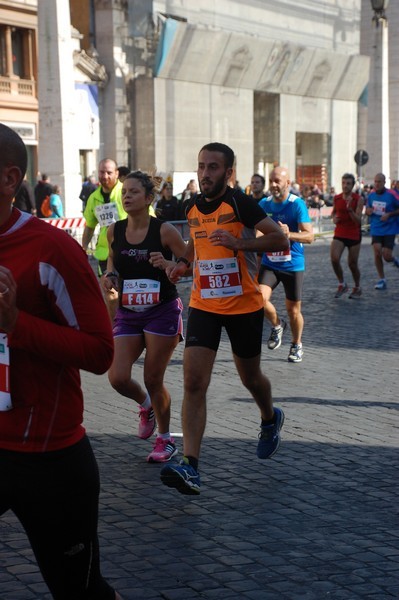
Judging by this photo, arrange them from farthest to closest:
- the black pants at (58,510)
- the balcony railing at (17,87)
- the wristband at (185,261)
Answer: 1. the balcony railing at (17,87)
2. the wristband at (185,261)
3. the black pants at (58,510)

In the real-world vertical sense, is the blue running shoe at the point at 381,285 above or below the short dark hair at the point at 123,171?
below

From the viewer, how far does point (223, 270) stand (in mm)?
6152

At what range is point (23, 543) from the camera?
4906mm

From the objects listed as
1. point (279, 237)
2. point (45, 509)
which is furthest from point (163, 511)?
point (45, 509)

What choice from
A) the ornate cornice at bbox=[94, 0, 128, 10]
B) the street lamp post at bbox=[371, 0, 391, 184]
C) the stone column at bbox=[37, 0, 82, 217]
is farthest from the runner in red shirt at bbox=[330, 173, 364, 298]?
the street lamp post at bbox=[371, 0, 391, 184]

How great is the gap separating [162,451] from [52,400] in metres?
3.61

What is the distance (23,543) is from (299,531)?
127 cm

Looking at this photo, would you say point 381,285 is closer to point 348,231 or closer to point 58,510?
point 348,231

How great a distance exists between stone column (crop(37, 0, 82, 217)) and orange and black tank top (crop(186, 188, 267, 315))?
2258cm

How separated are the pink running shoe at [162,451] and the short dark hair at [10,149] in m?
3.86

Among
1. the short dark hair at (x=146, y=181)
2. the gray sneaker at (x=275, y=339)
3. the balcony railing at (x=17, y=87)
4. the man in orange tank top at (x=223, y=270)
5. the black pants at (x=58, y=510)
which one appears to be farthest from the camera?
the balcony railing at (x=17, y=87)

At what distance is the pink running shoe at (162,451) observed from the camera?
641 centimetres

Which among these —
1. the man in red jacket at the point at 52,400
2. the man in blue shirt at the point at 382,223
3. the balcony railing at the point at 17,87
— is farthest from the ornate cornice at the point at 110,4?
the man in red jacket at the point at 52,400

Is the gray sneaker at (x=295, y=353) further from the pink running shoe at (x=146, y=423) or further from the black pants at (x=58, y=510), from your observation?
the black pants at (x=58, y=510)
